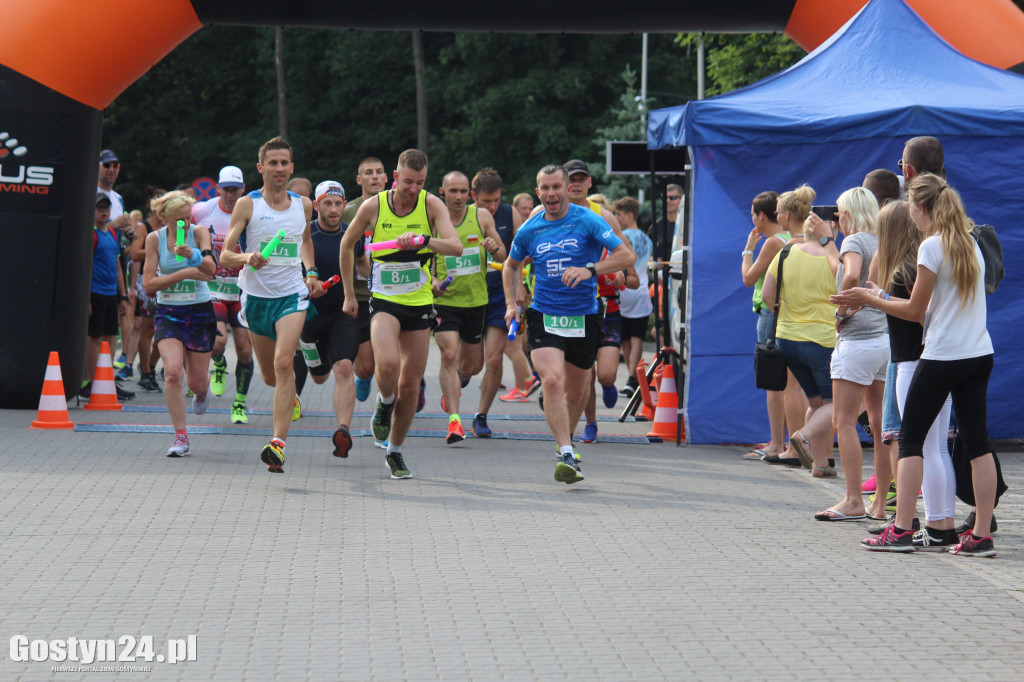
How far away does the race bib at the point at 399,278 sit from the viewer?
8.82 m

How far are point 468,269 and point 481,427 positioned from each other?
1.35 m

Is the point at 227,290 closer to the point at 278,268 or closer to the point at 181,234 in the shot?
the point at 181,234

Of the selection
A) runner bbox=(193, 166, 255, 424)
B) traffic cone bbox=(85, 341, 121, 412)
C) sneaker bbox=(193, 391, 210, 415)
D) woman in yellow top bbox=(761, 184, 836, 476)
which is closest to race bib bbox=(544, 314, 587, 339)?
woman in yellow top bbox=(761, 184, 836, 476)

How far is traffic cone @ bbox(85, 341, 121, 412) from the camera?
1266 centimetres

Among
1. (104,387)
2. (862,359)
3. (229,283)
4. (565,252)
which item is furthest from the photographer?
(104,387)

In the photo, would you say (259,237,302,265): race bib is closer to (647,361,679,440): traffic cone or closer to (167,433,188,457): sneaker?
(167,433,188,457): sneaker

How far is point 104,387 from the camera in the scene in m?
12.8

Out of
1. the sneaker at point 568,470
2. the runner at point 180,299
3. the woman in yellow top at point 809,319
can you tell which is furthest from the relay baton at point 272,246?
the woman in yellow top at point 809,319

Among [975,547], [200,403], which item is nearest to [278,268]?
[200,403]

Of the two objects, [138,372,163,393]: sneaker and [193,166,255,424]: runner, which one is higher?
[193,166,255,424]: runner

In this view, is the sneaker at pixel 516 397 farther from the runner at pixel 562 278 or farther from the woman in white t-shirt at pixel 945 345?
the woman in white t-shirt at pixel 945 345

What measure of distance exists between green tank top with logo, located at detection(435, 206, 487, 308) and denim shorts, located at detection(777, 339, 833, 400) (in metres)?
2.70

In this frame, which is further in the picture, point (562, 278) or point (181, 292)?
point (181, 292)

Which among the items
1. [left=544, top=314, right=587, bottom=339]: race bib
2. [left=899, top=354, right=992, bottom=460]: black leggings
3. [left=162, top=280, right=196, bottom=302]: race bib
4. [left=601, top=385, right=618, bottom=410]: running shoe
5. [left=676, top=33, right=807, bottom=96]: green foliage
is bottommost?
[left=601, top=385, right=618, bottom=410]: running shoe
